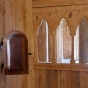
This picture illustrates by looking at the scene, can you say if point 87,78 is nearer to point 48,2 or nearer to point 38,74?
point 38,74

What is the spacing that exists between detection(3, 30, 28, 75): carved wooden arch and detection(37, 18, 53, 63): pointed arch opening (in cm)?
107

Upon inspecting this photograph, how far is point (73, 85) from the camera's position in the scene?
1.89 meters

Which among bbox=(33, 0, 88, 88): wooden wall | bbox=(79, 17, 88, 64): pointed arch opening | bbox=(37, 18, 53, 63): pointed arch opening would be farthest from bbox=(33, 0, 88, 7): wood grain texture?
bbox=(37, 18, 53, 63): pointed arch opening

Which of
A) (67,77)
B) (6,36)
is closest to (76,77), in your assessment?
(67,77)

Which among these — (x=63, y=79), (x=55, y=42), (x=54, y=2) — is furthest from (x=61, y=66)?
(x=54, y=2)

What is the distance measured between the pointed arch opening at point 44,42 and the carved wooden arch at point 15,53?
3.52 ft

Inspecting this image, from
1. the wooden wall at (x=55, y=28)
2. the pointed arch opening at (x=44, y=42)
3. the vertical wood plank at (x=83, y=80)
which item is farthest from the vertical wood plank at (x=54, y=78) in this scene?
the pointed arch opening at (x=44, y=42)

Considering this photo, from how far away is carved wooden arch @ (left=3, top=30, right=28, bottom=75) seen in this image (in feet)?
4.08

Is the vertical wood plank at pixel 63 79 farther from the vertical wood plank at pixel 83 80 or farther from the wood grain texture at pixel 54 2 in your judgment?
the wood grain texture at pixel 54 2

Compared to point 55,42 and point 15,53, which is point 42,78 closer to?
point 55,42

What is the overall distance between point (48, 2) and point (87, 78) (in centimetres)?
92

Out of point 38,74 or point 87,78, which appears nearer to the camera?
point 87,78

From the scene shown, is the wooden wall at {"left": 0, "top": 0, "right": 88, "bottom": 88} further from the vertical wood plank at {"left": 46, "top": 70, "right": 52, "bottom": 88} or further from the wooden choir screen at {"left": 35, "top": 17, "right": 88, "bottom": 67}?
the wooden choir screen at {"left": 35, "top": 17, "right": 88, "bottom": 67}

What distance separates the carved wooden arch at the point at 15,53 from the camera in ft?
4.08
